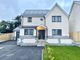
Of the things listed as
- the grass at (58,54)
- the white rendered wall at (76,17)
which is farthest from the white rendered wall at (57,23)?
the grass at (58,54)

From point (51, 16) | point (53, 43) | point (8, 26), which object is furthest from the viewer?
point (8, 26)

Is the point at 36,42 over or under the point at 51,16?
under

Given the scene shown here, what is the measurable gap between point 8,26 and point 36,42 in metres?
35.0

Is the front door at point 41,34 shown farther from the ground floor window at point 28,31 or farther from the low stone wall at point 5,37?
the low stone wall at point 5,37

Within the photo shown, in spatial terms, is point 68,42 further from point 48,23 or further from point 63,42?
point 48,23

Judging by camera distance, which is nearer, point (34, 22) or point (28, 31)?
point (28, 31)

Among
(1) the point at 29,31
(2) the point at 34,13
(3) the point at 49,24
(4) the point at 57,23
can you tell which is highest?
(2) the point at 34,13

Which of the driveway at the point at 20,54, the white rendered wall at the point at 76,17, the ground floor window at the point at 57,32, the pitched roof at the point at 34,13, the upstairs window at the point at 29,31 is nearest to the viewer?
the driveway at the point at 20,54

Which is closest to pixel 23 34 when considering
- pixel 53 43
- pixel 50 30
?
pixel 50 30

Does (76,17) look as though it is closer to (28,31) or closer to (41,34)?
(41,34)

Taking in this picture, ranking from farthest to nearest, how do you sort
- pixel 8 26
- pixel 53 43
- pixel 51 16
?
pixel 8 26, pixel 51 16, pixel 53 43

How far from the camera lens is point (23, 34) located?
40.0 metres

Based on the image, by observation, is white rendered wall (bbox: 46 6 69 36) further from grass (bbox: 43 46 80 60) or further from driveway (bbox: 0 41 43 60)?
grass (bbox: 43 46 80 60)

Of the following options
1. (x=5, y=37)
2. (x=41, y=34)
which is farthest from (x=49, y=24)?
(x=5, y=37)
